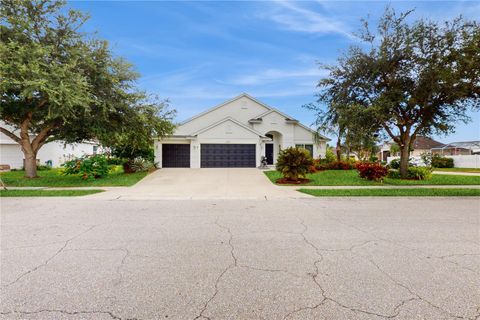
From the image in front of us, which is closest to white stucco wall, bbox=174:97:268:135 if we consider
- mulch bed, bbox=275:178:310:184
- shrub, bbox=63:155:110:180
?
shrub, bbox=63:155:110:180

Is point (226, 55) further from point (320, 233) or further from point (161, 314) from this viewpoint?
point (161, 314)

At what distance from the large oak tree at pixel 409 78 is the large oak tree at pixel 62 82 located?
12.4 m

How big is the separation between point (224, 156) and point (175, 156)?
443 cm

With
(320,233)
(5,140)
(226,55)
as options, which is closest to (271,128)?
(226,55)

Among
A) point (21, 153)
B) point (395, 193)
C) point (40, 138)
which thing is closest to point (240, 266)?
point (395, 193)

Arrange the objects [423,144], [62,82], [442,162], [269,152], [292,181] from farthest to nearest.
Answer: [423,144] < [442,162] < [269,152] < [292,181] < [62,82]

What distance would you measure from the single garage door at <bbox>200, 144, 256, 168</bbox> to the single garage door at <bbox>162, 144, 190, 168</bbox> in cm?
151

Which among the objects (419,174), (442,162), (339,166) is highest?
(442,162)

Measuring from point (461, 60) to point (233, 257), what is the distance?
39.8 feet

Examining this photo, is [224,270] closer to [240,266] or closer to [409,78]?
[240,266]

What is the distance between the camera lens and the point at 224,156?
76.1 ft

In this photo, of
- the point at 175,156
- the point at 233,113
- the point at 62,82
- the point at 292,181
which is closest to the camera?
the point at 62,82

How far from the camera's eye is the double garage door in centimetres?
2314

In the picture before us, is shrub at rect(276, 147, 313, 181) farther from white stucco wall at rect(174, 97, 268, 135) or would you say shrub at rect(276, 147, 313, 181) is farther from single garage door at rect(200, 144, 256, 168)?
white stucco wall at rect(174, 97, 268, 135)
